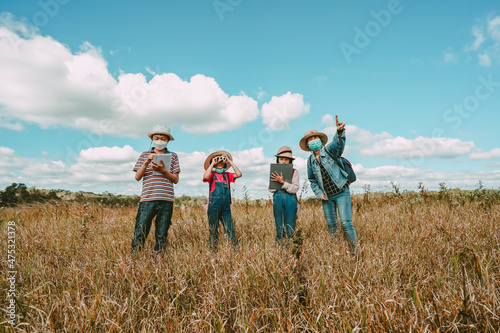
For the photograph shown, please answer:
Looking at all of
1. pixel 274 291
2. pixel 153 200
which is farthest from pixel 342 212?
pixel 153 200

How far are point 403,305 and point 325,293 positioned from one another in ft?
2.08

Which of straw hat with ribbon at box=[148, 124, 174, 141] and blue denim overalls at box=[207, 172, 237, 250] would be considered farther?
blue denim overalls at box=[207, 172, 237, 250]

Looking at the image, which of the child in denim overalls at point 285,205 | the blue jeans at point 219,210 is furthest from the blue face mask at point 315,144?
the blue jeans at point 219,210

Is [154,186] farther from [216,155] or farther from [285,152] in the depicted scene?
[285,152]

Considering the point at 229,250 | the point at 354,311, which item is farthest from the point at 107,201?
the point at 354,311

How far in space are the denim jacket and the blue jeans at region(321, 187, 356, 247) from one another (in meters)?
0.20

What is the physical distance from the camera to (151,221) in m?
4.27

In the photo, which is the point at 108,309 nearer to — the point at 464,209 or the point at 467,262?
the point at 467,262

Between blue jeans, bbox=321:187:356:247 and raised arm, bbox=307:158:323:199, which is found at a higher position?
raised arm, bbox=307:158:323:199

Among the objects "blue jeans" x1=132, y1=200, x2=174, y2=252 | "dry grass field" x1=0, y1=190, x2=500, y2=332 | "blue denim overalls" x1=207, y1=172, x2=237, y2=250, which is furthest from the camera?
"blue denim overalls" x1=207, y1=172, x2=237, y2=250

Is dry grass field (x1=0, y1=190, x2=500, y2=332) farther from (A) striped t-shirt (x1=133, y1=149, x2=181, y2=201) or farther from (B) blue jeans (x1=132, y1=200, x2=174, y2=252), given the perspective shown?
(A) striped t-shirt (x1=133, y1=149, x2=181, y2=201)

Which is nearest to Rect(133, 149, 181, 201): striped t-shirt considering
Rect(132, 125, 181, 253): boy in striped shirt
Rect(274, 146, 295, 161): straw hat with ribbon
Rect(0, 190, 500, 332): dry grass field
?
Rect(132, 125, 181, 253): boy in striped shirt

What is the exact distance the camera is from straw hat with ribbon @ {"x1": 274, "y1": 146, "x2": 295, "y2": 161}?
491 centimetres

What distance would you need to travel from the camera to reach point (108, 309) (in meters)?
2.36
